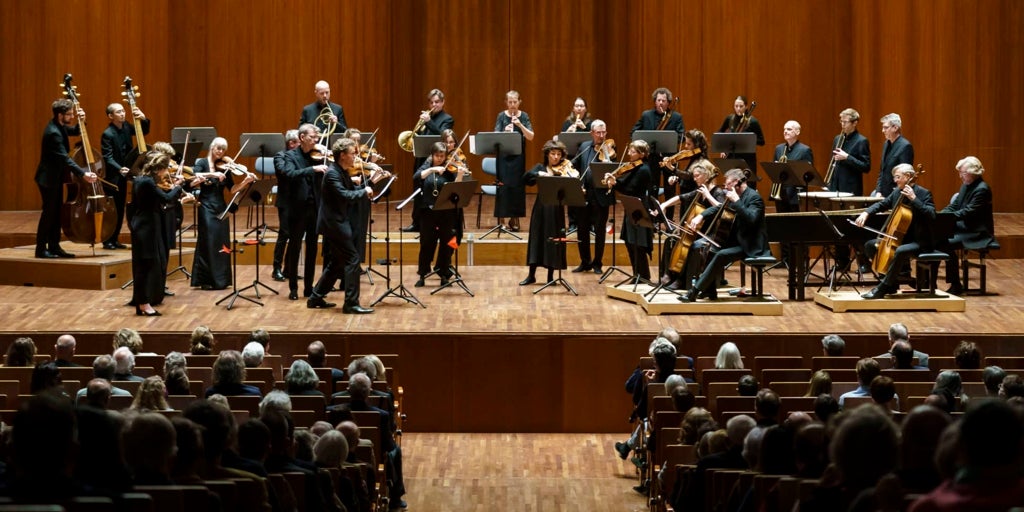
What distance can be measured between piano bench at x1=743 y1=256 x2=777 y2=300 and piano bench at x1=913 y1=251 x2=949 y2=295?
1.19 meters

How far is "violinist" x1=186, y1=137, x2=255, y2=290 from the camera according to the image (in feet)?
37.5

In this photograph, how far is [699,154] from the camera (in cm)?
1215

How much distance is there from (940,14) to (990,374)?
28.2 feet

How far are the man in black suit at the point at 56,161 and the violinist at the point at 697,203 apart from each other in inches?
185

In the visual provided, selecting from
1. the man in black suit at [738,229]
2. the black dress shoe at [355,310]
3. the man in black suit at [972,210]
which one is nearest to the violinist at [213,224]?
the black dress shoe at [355,310]

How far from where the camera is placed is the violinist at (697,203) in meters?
10.7

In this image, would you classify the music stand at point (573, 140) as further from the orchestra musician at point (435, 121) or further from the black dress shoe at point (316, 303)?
the black dress shoe at point (316, 303)

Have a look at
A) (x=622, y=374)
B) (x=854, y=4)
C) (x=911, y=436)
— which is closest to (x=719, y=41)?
(x=854, y=4)

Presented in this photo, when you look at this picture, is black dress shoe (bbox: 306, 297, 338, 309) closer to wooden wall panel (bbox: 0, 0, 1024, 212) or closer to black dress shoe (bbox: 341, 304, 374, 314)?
black dress shoe (bbox: 341, 304, 374, 314)

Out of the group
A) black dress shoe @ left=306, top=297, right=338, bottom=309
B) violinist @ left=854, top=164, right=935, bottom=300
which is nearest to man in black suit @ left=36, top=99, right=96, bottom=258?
black dress shoe @ left=306, top=297, right=338, bottom=309

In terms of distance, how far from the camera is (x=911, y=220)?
10719mm

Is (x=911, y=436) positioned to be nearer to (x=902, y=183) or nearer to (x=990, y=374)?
(x=990, y=374)

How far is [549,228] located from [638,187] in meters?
0.82

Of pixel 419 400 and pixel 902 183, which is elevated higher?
A: pixel 902 183
